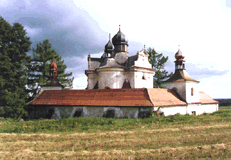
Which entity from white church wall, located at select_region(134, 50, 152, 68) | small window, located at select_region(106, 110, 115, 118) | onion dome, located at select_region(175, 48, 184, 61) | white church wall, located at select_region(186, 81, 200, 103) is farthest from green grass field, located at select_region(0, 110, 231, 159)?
white church wall, located at select_region(134, 50, 152, 68)

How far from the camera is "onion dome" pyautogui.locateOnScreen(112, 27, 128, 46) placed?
2855 centimetres

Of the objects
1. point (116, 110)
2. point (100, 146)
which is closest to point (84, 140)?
point (100, 146)

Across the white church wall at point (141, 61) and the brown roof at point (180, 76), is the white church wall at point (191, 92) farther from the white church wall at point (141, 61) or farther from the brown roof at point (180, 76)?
the white church wall at point (141, 61)

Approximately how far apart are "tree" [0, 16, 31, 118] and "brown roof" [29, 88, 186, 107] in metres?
1.93

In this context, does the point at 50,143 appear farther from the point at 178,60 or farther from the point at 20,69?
the point at 178,60

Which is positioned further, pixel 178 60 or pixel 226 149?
pixel 178 60

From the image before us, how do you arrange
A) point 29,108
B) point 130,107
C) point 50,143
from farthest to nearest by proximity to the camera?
1. point 29,108
2. point 130,107
3. point 50,143

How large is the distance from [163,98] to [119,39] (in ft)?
44.9

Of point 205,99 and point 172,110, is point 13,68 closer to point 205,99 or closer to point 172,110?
point 172,110

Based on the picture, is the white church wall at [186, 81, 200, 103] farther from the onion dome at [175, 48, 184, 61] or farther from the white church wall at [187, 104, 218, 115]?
the onion dome at [175, 48, 184, 61]

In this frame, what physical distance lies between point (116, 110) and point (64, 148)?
9399mm

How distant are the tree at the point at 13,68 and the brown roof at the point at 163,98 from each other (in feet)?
46.6

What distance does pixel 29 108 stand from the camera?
68.2 feet

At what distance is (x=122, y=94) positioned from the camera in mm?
18234
